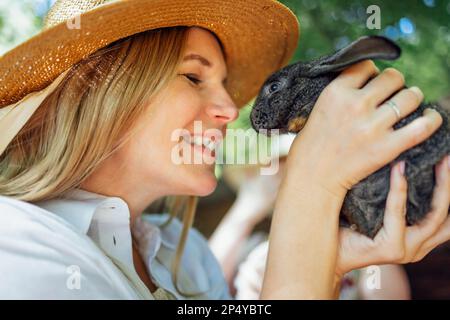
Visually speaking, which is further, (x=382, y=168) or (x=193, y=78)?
(x=193, y=78)

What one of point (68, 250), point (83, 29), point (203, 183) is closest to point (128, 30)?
point (83, 29)

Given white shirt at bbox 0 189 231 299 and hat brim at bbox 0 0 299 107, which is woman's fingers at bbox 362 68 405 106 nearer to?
hat brim at bbox 0 0 299 107

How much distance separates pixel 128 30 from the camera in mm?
1554

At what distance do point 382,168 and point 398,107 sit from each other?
161 mm

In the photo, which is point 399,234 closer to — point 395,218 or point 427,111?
point 395,218

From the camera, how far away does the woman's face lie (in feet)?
5.33

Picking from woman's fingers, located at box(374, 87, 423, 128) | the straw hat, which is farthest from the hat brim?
woman's fingers, located at box(374, 87, 423, 128)

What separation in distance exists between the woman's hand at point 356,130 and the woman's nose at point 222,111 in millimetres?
427

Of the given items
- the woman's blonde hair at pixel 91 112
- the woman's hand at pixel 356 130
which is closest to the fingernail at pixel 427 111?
the woman's hand at pixel 356 130

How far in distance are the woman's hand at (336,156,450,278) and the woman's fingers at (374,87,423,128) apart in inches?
5.0

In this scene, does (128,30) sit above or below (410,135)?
above
